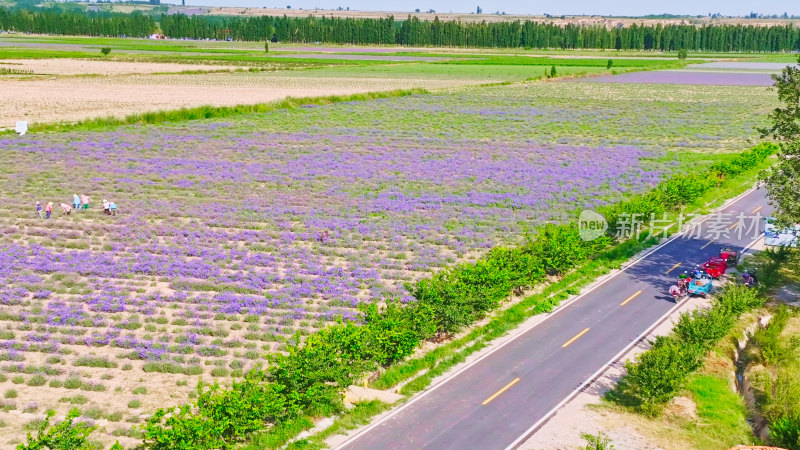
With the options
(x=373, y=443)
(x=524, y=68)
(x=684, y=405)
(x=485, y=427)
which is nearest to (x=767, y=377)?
(x=684, y=405)

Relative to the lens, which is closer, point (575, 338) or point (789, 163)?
point (575, 338)

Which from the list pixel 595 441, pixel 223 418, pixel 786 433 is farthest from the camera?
pixel 595 441

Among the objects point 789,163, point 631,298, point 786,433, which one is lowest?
point 631,298

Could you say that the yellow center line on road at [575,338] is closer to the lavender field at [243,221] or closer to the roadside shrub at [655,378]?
the roadside shrub at [655,378]

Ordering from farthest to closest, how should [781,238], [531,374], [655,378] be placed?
1. [781,238]
2. [531,374]
3. [655,378]

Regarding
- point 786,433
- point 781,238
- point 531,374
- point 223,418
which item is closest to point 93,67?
point 781,238

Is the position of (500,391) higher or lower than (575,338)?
lower

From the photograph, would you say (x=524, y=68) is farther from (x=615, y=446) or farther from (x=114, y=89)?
(x=615, y=446)

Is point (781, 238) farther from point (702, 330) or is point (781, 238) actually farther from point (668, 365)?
point (668, 365)
